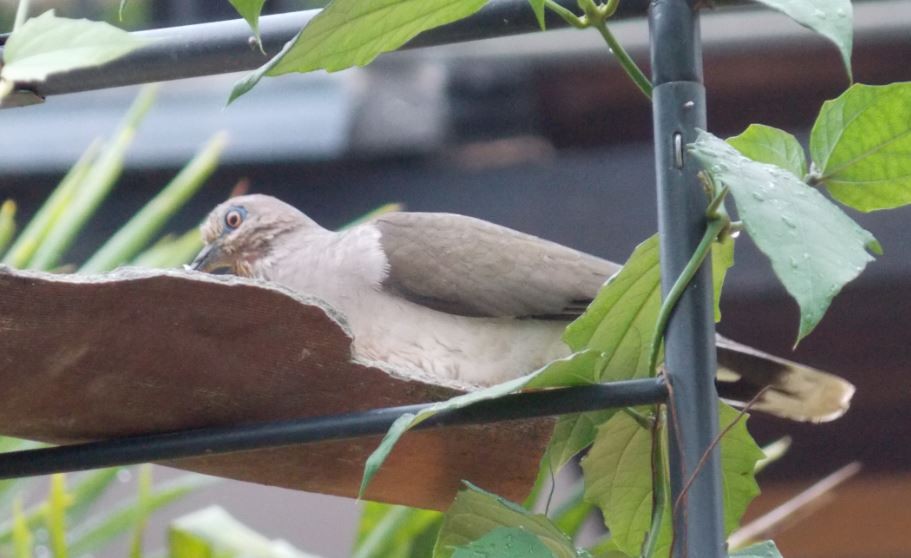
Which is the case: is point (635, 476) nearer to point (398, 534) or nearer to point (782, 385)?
point (782, 385)

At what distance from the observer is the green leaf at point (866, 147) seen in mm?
989

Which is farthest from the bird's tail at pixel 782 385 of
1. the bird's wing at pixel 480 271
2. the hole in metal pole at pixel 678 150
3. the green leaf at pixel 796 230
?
the green leaf at pixel 796 230

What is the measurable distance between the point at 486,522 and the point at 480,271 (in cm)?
112

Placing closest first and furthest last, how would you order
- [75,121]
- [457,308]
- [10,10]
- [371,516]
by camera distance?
[457,308] < [371,516] < [10,10] < [75,121]

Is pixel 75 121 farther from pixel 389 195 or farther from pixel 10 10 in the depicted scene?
pixel 389 195

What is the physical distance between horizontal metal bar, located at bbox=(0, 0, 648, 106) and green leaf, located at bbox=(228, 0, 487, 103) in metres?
0.16

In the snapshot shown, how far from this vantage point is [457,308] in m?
2.15

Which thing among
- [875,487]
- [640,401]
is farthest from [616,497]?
[875,487]

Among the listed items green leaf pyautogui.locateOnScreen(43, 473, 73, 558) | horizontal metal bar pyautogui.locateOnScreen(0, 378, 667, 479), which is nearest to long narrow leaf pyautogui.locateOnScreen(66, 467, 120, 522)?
green leaf pyautogui.locateOnScreen(43, 473, 73, 558)

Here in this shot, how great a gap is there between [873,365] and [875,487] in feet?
1.99

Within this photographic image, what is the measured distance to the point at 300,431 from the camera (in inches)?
41.4

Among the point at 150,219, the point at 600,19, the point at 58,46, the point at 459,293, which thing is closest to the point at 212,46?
→ the point at 58,46

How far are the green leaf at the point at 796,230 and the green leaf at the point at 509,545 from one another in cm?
26

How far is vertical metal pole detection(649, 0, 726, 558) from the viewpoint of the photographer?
98 centimetres
